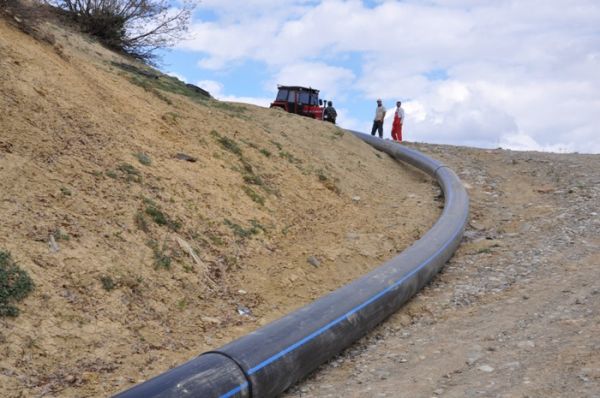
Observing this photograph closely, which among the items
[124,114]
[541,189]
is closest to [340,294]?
[124,114]

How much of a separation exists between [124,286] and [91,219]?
0.91 metres

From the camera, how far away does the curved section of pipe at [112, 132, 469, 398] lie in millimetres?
3555

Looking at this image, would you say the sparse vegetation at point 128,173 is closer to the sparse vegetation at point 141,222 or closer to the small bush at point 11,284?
the sparse vegetation at point 141,222

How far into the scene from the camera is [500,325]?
207 inches

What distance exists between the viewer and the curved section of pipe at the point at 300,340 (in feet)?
11.7

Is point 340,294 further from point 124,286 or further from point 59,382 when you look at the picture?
point 59,382

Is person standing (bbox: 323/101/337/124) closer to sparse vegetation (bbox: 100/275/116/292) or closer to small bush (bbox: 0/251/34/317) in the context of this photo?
sparse vegetation (bbox: 100/275/116/292)

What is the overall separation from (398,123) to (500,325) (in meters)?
12.8

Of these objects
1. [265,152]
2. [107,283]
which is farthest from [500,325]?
[265,152]

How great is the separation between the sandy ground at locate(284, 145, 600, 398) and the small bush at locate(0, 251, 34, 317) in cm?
218

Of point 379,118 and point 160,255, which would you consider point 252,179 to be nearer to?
point 160,255

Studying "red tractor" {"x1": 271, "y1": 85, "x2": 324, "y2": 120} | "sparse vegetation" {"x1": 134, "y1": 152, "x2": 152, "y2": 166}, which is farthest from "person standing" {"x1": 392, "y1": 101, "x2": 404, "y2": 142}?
"sparse vegetation" {"x1": 134, "y1": 152, "x2": 152, "y2": 166}

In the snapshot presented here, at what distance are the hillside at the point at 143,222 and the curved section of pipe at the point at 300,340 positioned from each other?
0.89 m

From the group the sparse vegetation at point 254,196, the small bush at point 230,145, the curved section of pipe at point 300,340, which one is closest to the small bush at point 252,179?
the sparse vegetation at point 254,196
